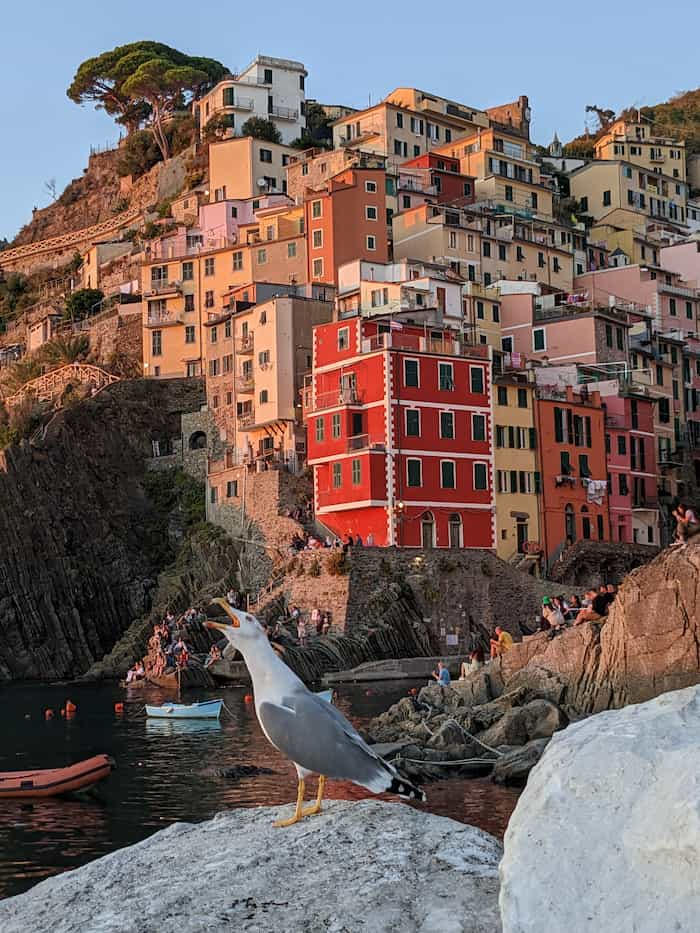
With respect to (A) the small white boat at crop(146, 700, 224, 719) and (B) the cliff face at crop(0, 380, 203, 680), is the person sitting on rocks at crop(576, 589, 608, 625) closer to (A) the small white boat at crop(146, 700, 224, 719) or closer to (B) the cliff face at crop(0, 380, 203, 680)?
(A) the small white boat at crop(146, 700, 224, 719)

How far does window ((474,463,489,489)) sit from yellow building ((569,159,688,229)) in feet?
164

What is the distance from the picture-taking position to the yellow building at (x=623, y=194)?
370 ft

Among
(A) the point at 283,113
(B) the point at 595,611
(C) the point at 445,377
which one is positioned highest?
(A) the point at 283,113

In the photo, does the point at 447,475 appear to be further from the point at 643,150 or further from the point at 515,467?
the point at 643,150

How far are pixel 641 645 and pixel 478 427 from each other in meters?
39.4

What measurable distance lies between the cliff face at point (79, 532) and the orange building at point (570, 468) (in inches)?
946

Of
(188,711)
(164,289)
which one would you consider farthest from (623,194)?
(188,711)

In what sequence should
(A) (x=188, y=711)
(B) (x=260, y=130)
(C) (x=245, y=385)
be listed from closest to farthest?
1. (A) (x=188, y=711)
2. (C) (x=245, y=385)
3. (B) (x=260, y=130)

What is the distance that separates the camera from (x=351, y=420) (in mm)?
67125

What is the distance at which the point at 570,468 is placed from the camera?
72500mm

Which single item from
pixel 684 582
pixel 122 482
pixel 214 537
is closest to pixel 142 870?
pixel 684 582

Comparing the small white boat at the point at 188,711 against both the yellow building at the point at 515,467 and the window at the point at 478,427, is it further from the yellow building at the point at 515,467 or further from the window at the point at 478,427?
the window at the point at 478,427

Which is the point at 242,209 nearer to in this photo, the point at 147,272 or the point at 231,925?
the point at 147,272

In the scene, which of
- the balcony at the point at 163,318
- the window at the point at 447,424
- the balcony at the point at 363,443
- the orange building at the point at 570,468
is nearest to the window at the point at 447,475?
the window at the point at 447,424
